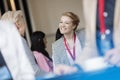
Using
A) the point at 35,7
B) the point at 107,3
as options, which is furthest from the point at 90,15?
the point at 35,7

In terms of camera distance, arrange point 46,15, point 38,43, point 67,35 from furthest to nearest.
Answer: point 46,15 → point 38,43 → point 67,35

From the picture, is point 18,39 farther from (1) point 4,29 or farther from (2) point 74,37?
(2) point 74,37

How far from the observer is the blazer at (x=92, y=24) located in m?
1.70

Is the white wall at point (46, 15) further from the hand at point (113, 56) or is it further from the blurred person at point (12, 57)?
the hand at point (113, 56)

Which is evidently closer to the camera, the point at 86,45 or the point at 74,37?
the point at 86,45

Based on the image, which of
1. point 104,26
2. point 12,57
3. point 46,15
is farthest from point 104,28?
point 46,15

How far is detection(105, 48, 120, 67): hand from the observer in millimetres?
1663

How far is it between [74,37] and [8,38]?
1114 mm

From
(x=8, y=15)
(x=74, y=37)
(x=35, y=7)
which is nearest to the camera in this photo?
(x=8, y=15)

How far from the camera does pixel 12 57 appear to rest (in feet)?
5.81

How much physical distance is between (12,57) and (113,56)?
485 millimetres

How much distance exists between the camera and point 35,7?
6.27 metres

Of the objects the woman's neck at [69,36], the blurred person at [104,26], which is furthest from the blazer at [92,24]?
the woman's neck at [69,36]

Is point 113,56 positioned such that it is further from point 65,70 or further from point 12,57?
point 12,57
